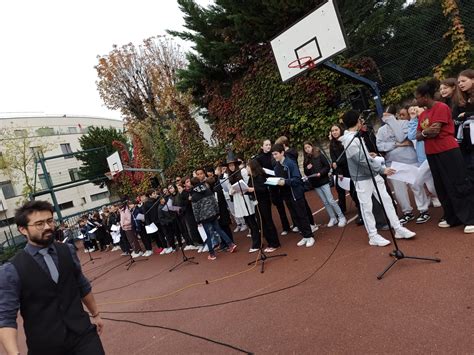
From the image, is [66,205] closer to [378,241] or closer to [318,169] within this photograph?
[318,169]

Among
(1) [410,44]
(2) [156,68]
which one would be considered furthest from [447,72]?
(2) [156,68]

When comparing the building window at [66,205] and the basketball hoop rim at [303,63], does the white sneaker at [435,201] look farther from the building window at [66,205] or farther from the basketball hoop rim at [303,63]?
the building window at [66,205]

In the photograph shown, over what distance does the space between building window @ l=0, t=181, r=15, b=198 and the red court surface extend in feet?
129

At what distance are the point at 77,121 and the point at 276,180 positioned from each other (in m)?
49.0

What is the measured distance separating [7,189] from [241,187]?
42.1 m

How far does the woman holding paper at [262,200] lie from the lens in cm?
683

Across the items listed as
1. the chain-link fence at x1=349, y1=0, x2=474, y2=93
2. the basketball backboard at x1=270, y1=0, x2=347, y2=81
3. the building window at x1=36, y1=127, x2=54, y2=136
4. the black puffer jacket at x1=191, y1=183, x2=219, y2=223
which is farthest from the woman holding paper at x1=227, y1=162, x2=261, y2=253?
the building window at x1=36, y1=127, x2=54, y2=136

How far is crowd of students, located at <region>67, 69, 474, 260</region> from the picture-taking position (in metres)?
4.71

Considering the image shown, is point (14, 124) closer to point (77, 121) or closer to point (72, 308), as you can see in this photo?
point (77, 121)

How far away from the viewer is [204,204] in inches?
303

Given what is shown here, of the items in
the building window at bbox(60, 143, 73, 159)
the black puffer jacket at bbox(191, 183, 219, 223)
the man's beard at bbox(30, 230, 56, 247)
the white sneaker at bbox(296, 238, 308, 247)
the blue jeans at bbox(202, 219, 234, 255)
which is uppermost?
the building window at bbox(60, 143, 73, 159)

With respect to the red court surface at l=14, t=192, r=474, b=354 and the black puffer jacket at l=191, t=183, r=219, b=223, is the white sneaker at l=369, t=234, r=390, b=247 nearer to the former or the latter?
the red court surface at l=14, t=192, r=474, b=354

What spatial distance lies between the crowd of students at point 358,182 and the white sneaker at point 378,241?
2cm

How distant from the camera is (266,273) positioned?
5.87m
